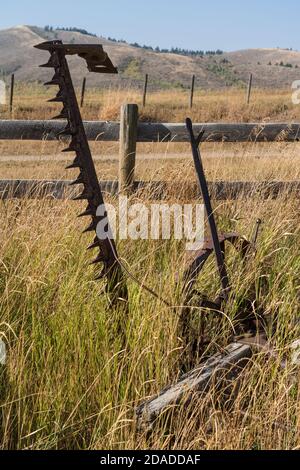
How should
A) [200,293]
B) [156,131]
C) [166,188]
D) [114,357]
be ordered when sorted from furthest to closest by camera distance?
1. [156,131]
2. [166,188]
3. [200,293]
4. [114,357]

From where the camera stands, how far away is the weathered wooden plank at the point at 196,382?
243 centimetres

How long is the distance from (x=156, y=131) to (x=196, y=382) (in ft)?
12.7

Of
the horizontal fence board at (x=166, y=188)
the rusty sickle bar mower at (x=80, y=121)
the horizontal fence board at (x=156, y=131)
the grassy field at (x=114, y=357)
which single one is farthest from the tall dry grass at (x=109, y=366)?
the horizontal fence board at (x=156, y=131)

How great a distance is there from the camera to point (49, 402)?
2.59 m

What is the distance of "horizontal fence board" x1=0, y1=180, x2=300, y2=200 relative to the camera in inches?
209

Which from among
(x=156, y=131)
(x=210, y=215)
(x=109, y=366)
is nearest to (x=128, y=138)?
(x=156, y=131)

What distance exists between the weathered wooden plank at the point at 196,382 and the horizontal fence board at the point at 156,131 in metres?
3.42

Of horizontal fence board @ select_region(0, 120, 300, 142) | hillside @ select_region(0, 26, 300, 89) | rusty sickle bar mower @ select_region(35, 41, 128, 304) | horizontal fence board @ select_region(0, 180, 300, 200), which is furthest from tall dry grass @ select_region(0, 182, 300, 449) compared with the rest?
hillside @ select_region(0, 26, 300, 89)

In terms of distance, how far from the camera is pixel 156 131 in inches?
243

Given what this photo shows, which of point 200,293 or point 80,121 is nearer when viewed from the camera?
point 80,121

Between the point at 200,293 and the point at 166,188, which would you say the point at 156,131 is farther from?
the point at 200,293

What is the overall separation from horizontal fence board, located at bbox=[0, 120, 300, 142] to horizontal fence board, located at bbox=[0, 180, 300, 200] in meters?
0.45

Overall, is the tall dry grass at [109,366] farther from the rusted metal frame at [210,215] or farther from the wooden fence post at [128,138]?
the wooden fence post at [128,138]

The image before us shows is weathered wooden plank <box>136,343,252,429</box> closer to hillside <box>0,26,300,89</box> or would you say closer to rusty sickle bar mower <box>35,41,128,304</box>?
rusty sickle bar mower <box>35,41,128,304</box>
